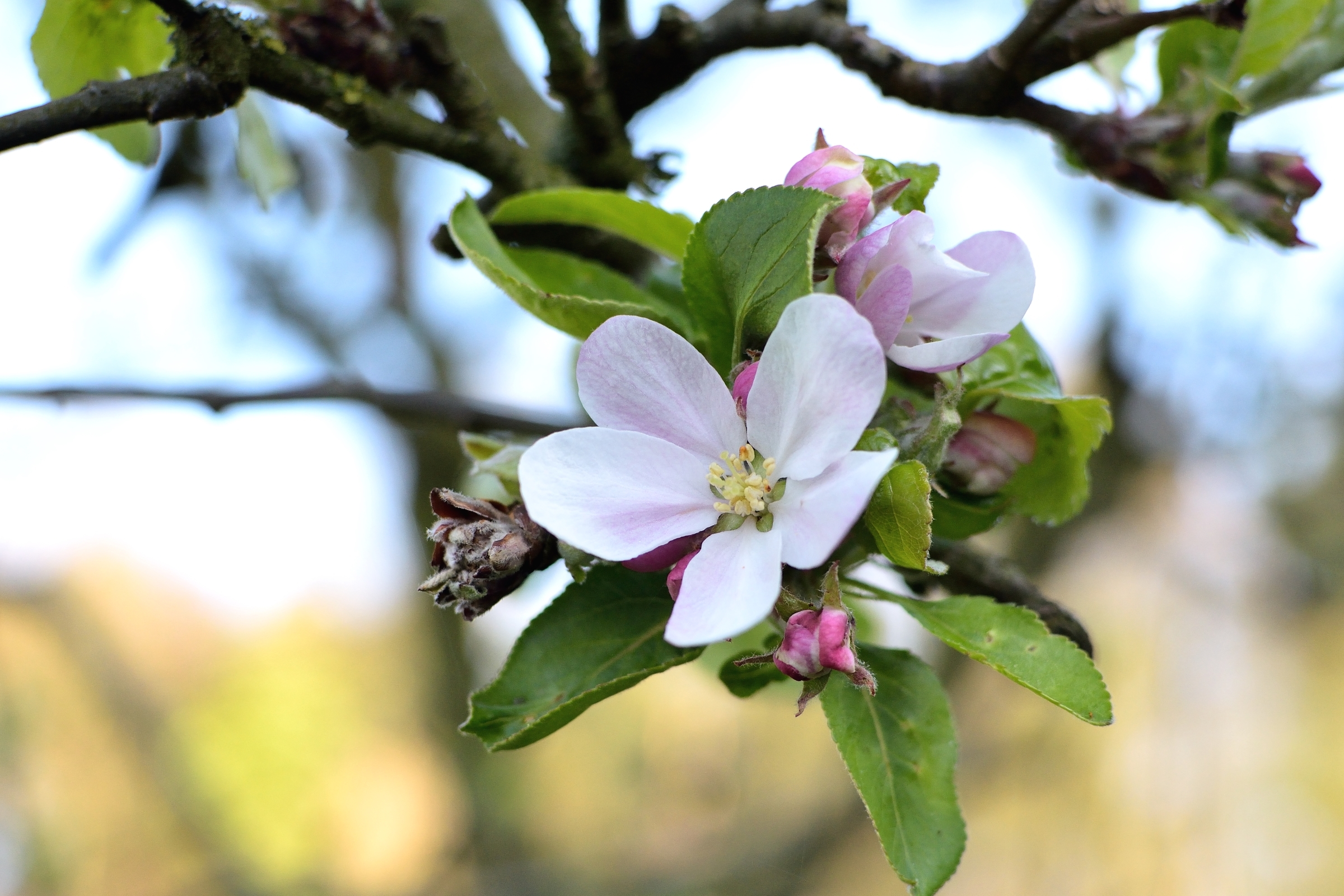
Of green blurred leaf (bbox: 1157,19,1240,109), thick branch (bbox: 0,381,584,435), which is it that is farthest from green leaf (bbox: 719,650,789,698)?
green blurred leaf (bbox: 1157,19,1240,109)

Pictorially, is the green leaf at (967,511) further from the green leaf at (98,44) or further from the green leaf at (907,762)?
the green leaf at (98,44)

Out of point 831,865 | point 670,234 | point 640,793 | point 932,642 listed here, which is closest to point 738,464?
point 670,234

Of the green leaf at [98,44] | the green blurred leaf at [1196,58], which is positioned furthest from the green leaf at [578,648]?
the green blurred leaf at [1196,58]

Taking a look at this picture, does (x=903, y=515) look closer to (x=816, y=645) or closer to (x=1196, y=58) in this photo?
(x=816, y=645)

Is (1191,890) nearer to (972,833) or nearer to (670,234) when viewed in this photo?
(972,833)

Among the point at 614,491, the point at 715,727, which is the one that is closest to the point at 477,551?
the point at 614,491

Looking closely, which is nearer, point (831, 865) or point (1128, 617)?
point (831, 865)
